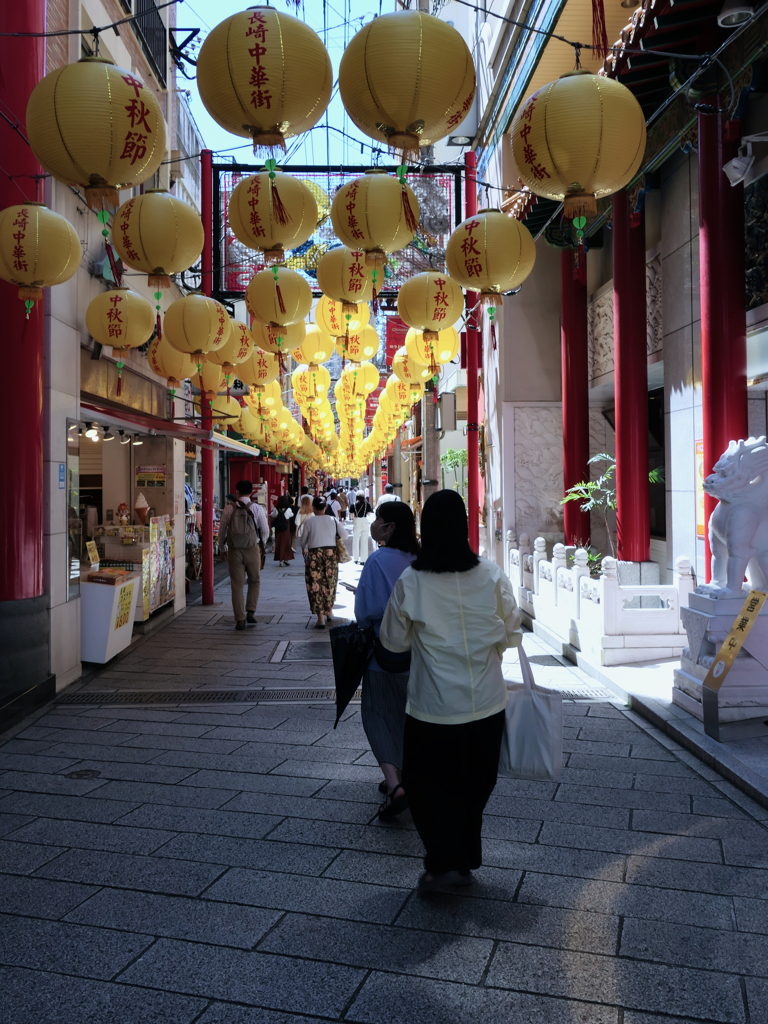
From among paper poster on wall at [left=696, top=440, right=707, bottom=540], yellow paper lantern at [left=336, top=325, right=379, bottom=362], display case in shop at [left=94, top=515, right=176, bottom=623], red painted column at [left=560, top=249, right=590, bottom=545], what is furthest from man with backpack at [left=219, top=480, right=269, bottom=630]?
paper poster on wall at [left=696, top=440, right=707, bottom=540]

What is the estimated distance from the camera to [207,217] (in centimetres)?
1345

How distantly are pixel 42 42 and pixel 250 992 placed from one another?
321 inches

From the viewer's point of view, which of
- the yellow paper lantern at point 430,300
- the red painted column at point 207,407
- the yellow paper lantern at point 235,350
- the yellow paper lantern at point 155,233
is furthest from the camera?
the red painted column at point 207,407

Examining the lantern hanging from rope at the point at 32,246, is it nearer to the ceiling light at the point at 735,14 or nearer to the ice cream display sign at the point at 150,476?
the ceiling light at the point at 735,14

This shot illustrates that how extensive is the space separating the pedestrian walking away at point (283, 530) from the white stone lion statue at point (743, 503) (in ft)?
52.2

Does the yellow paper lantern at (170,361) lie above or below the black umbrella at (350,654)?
above

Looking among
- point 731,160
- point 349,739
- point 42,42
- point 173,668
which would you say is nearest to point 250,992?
point 349,739

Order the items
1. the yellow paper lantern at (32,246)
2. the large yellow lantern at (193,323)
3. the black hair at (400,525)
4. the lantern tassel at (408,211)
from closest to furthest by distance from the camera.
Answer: the black hair at (400,525) → the lantern tassel at (408,211) → the yellow paper lantern at (32,246) → the large yellow lantern at (193,323)

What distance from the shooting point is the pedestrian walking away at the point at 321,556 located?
11.5m

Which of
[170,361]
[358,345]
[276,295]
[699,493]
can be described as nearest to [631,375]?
[699,493]

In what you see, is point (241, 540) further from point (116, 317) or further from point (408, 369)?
point (116, 317)

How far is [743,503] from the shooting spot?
20.9 ft

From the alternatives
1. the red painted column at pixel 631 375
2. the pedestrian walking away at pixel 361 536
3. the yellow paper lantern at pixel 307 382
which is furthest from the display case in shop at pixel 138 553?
the pedestrian walking away at pixel 361 536

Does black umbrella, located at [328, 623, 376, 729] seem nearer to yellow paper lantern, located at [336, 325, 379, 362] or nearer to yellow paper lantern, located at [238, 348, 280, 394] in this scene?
yellow paper lantern, located at [336, 325, 379, 362]
